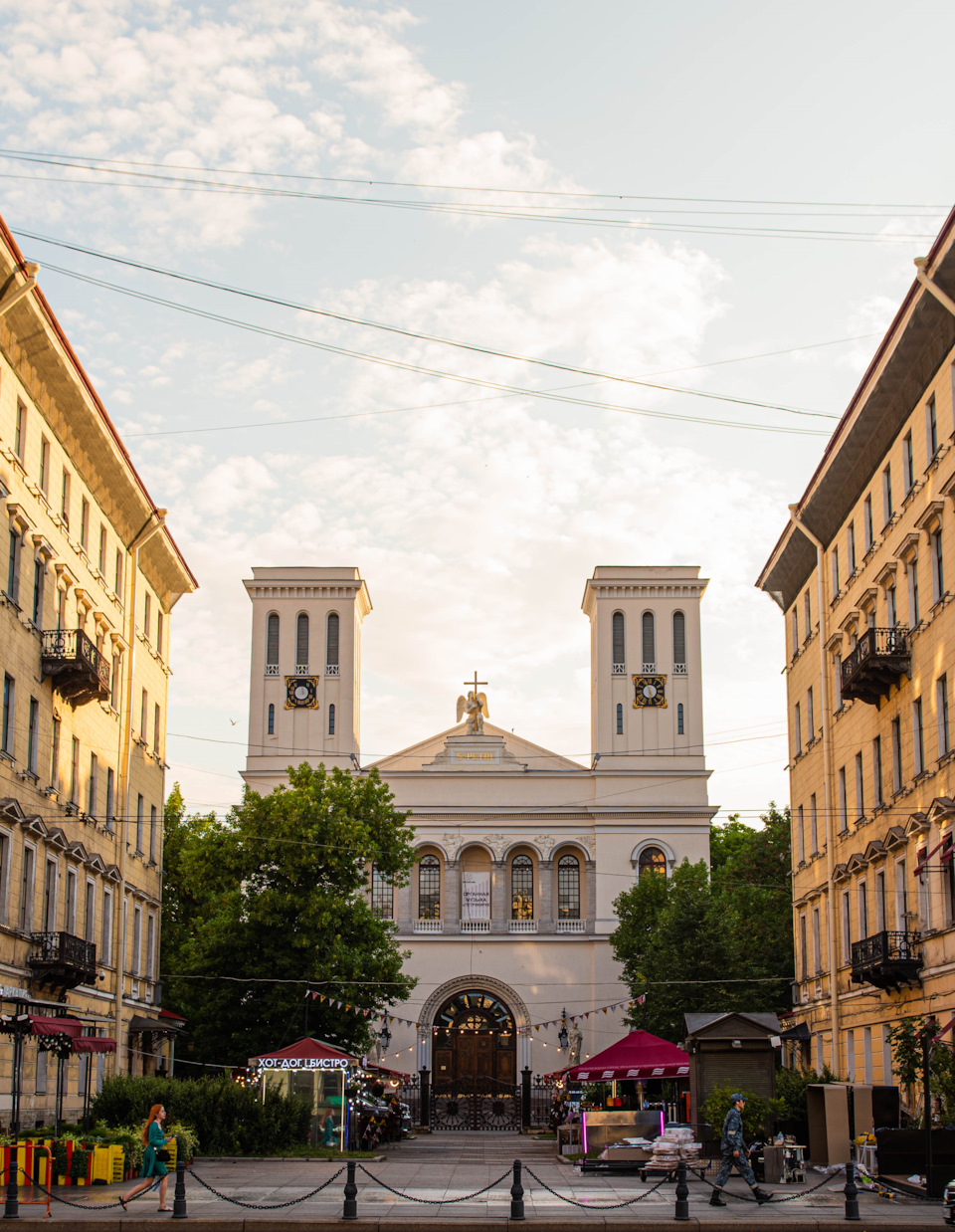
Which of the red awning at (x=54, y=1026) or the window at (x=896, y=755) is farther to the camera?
the window at (x=896, y=755)

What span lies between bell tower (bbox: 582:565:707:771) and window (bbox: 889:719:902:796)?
117 ft

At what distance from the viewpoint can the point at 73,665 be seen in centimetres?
3259

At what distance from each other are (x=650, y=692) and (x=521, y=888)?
35.3 feet

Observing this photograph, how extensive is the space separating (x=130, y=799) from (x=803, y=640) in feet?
65.7

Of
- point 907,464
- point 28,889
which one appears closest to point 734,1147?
point 907,464

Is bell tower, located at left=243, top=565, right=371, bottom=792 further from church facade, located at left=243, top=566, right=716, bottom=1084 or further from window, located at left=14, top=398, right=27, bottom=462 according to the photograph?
window, located at left=14, top=398, right=27, bottom=462

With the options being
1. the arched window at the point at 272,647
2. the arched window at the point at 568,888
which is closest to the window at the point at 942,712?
the arched window at the point at 568,888

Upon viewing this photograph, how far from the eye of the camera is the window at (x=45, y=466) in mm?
32969

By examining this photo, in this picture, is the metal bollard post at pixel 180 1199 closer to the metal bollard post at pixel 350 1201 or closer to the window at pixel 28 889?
the metal bollard post at pixel 350 1201

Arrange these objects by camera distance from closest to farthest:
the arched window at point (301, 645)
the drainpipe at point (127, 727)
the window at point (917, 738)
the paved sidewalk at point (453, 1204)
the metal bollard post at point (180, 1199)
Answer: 1. the paved sidewalk at point (453, 1204)
2. the metal bollard post at point (180, 1199)
3. the window at point (917, 738)
4. the drainpipe at point (127, 727)
5. the arched window at point (301, 645)

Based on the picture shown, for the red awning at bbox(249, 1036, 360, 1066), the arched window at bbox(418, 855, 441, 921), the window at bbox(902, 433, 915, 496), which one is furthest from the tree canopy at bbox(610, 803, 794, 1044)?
the window at bbox(902, 433, 915, 496)

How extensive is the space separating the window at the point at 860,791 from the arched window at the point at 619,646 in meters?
32.9

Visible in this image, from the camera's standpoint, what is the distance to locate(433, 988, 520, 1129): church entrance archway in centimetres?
6281

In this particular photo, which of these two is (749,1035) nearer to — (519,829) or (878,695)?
(878,695)
